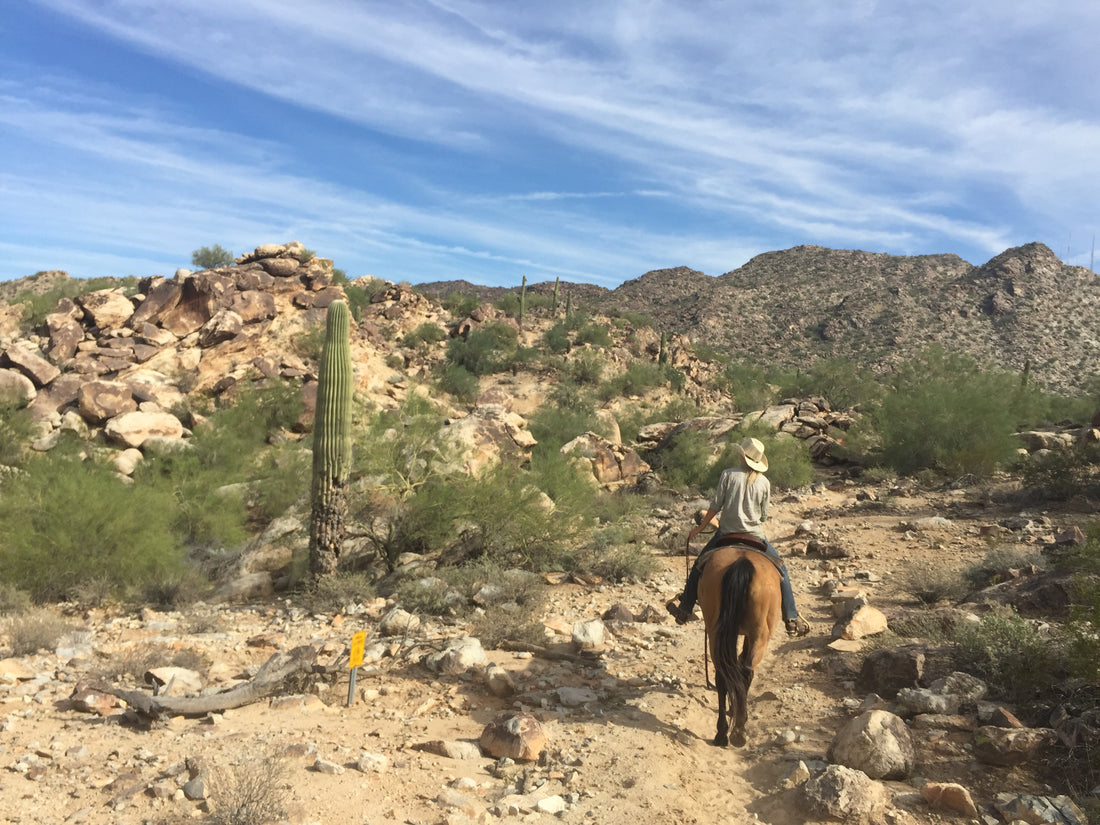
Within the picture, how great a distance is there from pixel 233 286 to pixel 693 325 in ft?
123

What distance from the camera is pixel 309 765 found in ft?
14.0

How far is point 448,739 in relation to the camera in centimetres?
493

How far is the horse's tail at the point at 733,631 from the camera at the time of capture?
495cm

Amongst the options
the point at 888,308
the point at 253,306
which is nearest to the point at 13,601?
the point at 253,306

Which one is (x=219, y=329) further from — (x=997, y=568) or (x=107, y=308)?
(x=997, y=568)

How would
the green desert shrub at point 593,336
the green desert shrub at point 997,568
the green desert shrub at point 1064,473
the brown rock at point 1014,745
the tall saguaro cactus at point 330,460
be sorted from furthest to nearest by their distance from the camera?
the green desert shrub at point 593,336, the green desert shrub at point 1064,473, the tall saguaro cactus at point 330,460, the green desert shrub at point 997,568, the brown rock at point 1014,745

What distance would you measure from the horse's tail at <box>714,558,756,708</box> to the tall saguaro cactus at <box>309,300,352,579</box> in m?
6.62

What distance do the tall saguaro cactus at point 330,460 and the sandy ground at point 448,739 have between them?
2.20 metres

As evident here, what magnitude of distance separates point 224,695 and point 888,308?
5701cm

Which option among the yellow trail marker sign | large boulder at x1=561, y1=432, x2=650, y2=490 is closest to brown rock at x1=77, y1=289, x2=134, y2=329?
large boulder at x1=561, y1=432, x2=650, y2=490

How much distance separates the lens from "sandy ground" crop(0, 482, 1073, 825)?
3873mm

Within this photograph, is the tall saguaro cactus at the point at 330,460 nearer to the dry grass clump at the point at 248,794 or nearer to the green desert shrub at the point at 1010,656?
the dry grass clump at the point at 248,794

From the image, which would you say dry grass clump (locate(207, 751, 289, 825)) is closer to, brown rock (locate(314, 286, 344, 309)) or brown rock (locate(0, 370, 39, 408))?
brown rock (locate(0, 370, 39, 408))

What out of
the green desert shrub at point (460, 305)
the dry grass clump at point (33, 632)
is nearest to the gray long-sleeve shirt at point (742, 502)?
the dry grass clump at point (33, 632)
